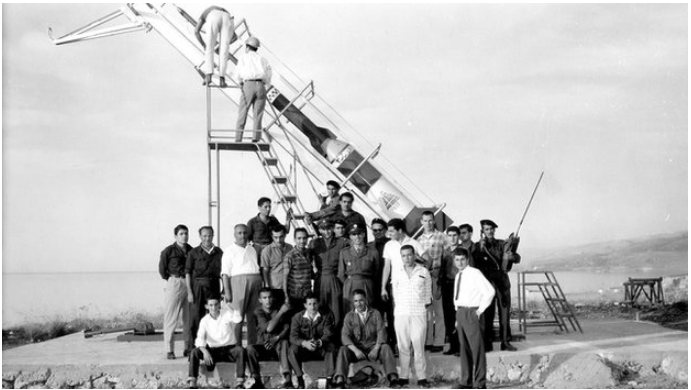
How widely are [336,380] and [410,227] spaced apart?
3.74 meters

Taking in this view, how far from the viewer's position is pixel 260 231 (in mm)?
10344

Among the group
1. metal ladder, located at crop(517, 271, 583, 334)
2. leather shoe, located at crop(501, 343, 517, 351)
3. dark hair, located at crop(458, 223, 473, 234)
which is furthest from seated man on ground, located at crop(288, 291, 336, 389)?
metal ladder, located at crop(517, 271, 583, 334)

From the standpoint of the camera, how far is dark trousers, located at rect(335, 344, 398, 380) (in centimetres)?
902

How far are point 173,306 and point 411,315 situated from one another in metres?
3.02

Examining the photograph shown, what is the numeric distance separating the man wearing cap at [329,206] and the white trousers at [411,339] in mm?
1916

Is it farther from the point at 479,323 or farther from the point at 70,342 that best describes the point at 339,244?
the point at 70,342

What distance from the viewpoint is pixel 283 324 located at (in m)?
9.51

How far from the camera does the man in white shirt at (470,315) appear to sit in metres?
9.14

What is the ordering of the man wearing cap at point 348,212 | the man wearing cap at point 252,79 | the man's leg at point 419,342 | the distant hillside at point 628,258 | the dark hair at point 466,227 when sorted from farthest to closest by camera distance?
the distant hillside at point 628,258, the man wearing cap at point 252,79, the dark hair at point 466,227, the man wearing cap at point 348,212, the man's leg at point 419,342

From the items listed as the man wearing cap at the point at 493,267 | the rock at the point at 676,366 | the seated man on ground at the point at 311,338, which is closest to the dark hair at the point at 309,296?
the seated man on ground at the point at 311,338

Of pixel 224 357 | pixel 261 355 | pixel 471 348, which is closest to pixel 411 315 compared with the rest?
pixel 471 348

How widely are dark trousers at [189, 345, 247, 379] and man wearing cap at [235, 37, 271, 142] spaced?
3.85 meters

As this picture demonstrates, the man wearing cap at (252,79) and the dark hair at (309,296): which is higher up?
the man wearing cap at (252,79)

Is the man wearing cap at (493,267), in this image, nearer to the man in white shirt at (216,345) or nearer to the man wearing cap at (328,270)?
the man wearing cap at (328,270)
